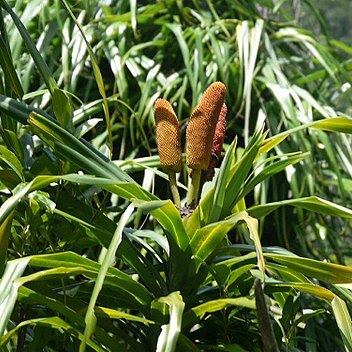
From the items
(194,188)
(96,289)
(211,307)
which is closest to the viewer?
(96,289)

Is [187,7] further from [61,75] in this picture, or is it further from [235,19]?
[61,75]

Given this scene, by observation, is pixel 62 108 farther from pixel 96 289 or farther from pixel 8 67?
pixel 96 289

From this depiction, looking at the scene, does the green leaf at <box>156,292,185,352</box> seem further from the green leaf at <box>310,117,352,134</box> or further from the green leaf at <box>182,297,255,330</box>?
the green leaf at <box>310,117,352,134</box>

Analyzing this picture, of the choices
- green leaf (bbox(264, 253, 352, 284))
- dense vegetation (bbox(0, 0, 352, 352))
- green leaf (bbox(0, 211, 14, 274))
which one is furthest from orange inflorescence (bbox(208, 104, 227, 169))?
green leaf (bbox(0, 211, 14, 274))

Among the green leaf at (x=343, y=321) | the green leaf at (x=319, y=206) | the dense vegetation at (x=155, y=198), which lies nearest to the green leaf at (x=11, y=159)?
the dense vegetation at (x=155, y=198)

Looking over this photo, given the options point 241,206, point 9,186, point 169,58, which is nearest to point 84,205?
point 9,186

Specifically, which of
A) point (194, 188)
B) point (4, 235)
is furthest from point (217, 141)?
point (4, 235)
